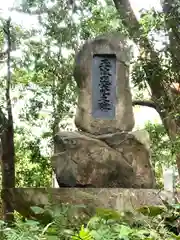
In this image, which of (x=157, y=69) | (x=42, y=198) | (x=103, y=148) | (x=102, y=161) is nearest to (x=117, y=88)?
(x=103, y=148)

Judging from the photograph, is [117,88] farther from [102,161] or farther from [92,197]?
[92,197]

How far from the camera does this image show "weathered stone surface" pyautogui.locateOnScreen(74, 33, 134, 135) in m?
Result: 4.91

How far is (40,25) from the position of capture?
314 inches

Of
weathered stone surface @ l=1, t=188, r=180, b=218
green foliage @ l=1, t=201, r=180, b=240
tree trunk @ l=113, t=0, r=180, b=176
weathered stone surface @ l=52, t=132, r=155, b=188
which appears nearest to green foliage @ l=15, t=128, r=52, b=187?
tree trunk @ l=113, t=0, r=180, b=176

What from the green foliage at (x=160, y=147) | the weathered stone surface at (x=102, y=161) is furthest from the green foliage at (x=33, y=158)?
the weathered stone surface at (x=102, y=161)

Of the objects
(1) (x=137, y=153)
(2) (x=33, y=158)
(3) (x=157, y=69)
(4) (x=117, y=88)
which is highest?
(3) (x=157, y=69)

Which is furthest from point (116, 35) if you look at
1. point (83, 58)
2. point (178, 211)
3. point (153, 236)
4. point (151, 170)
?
point (153, 236)

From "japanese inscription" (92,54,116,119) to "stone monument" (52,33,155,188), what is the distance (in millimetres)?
33

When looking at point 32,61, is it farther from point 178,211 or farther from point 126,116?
point 178,211

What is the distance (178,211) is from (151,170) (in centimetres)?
169

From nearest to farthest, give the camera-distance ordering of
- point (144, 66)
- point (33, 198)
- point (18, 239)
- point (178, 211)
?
point (18, 239)
point (178, 211)
point (33, 198)
point (144, 66)

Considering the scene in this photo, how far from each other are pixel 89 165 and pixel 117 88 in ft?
3.23

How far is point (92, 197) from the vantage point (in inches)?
166

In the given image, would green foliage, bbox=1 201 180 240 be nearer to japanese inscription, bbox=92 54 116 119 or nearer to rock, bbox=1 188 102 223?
rock, bbox=1 188 102 223
